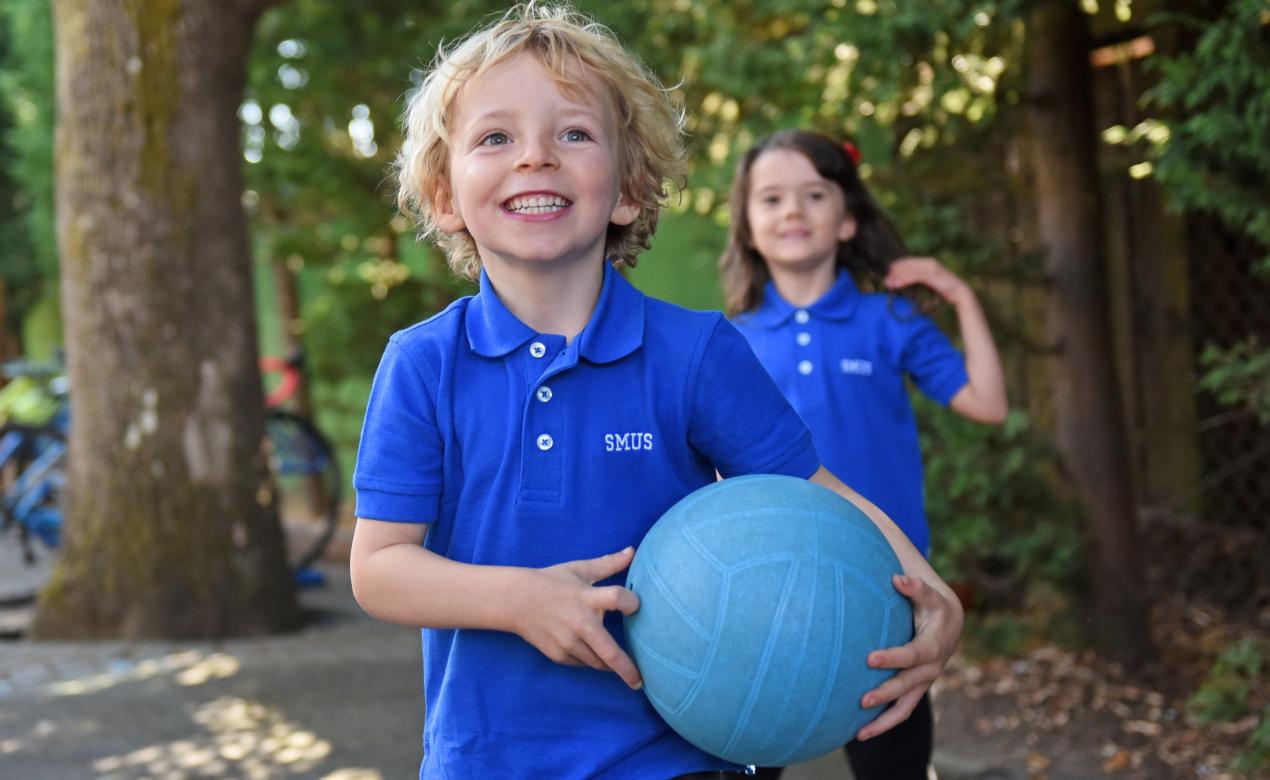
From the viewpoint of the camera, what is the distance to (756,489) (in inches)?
93.4

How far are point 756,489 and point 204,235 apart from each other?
584cm

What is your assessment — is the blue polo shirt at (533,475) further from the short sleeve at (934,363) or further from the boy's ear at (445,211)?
the short sleeve at (934,363)

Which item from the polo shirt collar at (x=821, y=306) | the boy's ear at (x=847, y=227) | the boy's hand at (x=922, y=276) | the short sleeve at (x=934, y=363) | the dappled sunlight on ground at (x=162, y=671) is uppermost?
the boy's ear at (x=847, y=227)

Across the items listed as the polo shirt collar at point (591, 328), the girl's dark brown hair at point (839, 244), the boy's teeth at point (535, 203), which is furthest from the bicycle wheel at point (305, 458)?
the boy's teeth at point (535, 203)

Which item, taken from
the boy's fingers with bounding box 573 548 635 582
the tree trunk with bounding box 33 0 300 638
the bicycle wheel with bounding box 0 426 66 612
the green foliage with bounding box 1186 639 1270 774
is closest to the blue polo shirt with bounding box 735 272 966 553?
the green foliage with bounding box 1186 639 1270 774

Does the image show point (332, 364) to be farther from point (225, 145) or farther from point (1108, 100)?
point (1108, 100)

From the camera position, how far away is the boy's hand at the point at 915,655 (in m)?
2.27

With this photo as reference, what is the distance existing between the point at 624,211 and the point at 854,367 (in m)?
1.68

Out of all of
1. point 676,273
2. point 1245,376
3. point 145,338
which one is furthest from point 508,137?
point 676,273

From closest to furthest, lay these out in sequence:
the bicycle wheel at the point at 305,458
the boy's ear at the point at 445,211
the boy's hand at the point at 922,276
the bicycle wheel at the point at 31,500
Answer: the boy's ear at the point at 445,211
the boy's hand at the point at 922,276
the bicycle wheel at the point at 305,458
the bicycle wheel at the point at 31,500

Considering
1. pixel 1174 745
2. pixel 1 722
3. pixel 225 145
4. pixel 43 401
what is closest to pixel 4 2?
pixel 43 401

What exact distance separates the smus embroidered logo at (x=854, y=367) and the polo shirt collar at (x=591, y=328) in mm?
1762

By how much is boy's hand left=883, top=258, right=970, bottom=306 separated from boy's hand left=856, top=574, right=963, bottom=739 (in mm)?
2290

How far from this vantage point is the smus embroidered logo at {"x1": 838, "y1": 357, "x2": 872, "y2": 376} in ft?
13.9
